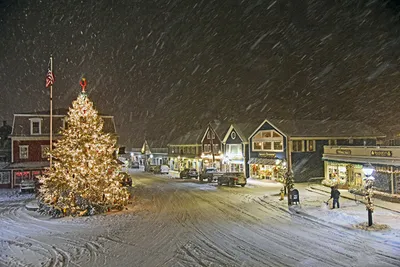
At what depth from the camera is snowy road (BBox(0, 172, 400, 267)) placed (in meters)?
11.9

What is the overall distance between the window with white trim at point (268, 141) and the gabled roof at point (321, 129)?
33.2 inches

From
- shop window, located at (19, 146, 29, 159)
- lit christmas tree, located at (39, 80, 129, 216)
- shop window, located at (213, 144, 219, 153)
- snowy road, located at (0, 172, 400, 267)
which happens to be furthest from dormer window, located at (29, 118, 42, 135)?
shop window, located at (213, 144, 219, 153)

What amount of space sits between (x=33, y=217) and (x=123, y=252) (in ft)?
33.2

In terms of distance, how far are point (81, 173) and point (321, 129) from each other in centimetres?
2890

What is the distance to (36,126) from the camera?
1597 inches

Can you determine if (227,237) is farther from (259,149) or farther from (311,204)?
(259,149)

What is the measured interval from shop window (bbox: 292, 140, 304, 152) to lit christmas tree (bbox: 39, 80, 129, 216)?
72.9 ft

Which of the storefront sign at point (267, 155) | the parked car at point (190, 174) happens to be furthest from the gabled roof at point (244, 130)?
the parked car at point (190, 174)


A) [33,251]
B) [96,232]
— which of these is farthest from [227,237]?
[33,251]

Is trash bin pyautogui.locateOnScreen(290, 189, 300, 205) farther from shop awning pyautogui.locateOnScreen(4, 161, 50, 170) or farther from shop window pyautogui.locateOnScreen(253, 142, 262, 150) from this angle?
shop awning pyautogui.locateOnScreen(4, 161, 50, 170)

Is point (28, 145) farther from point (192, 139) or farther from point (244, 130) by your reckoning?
point (192, 139)

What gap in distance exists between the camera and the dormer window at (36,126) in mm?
40281

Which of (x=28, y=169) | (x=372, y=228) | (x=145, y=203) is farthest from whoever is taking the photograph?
(x=28, y=169)

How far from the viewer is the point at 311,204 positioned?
76.8 feet
